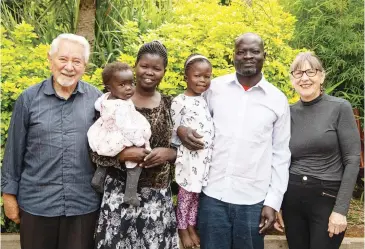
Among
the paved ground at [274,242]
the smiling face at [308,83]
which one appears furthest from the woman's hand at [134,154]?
the paved ground at [274,242]

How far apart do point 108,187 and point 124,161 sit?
224 millimetres

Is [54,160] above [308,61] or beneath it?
beneath

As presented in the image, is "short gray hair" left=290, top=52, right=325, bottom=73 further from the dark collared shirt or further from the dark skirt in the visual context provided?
the dark collared shirt

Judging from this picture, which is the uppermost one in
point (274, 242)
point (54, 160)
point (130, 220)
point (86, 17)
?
point (86, 17)

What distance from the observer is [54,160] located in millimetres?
3219

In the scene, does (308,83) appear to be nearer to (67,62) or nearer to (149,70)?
(149,70)

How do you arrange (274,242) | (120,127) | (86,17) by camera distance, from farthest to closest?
(86,17) → (274,242) → (120,127)

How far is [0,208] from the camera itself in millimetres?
4176

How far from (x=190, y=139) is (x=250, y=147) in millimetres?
425

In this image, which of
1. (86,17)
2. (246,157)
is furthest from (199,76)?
(86,17)

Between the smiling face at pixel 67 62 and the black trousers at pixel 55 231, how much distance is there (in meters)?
0.93

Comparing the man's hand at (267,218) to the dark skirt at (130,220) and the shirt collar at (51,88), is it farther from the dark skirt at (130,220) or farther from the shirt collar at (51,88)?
the shirt collar at (51,88)

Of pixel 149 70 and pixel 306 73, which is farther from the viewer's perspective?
pixel 306 73

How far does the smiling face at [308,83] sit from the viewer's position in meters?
3.45
